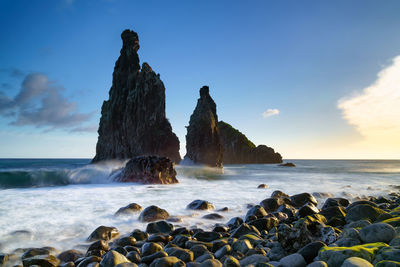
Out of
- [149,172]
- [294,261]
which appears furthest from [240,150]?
[294,261]

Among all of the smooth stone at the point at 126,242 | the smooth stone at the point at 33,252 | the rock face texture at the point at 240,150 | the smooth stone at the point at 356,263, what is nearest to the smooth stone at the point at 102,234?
the smooth stone at the point at 126,242

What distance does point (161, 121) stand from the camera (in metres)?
46.0

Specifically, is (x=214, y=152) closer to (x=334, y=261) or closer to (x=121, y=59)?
(x=121, y=59)

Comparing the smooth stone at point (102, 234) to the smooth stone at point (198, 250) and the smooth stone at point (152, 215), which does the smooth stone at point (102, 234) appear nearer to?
the smooth stone at point (152, 215)

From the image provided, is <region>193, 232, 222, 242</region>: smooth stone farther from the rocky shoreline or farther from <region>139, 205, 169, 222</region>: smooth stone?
<region>139, 205, 169, 222</region>: smooth stone

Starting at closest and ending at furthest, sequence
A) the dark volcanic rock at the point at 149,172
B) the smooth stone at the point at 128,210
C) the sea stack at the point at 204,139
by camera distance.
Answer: the smooth stone at the point at 128,210
the dark volcanic rock at the point at 149,172
the sea stack at the point at 204,139

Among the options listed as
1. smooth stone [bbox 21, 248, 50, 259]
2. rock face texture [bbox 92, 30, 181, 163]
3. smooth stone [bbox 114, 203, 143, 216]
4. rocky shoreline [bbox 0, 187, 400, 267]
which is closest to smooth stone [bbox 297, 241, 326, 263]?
rocky shoreline [bbox 0, 187, 400, 267]

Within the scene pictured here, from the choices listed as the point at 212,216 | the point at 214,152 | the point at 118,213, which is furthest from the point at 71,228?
the point at 214,152

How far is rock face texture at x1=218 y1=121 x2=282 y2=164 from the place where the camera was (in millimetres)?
98875

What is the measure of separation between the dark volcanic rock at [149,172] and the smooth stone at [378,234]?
12765mm

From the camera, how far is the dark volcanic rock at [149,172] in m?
15.0

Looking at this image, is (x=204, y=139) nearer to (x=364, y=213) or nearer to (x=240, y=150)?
(x=240, y=150)

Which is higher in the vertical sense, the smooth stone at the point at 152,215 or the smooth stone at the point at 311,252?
the smooth stone at the point at 311,252

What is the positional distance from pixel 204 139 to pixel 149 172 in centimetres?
3975
